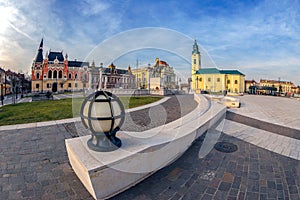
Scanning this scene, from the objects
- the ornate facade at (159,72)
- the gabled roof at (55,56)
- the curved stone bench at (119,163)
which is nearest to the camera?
the curved stone bench at (119,163)

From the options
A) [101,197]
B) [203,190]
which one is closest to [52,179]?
[101,197]

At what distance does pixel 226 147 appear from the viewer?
459 cm

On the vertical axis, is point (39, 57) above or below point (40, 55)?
below

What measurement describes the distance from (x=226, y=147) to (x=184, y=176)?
208cm

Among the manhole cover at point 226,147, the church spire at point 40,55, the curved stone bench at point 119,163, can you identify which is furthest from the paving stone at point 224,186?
the church spire at point 40,55

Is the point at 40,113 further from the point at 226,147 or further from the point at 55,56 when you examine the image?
the point at 55,56

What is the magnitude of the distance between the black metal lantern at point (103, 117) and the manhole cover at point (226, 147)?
9.33ft

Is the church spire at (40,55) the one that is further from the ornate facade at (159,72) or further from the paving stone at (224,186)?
the paving stone at (224,186)

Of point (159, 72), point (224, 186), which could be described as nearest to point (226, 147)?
point (224, 186)

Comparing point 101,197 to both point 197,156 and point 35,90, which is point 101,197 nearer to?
point 197,156

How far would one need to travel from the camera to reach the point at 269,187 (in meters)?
2.85

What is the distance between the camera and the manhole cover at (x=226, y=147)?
4389mm

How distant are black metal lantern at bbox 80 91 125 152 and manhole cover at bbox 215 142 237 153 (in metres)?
2.84

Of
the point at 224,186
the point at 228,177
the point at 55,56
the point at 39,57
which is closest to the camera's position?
the point at 224,186
